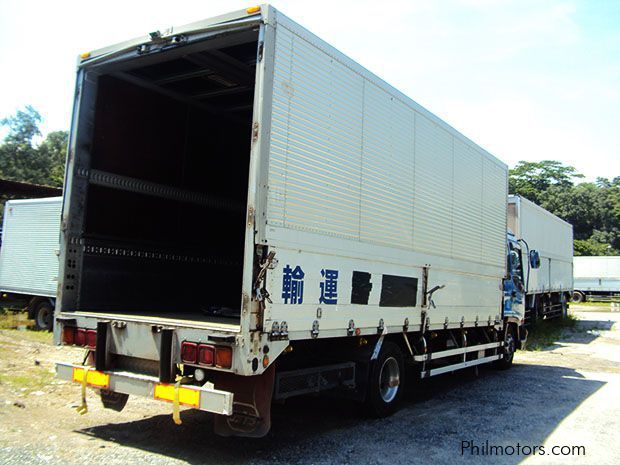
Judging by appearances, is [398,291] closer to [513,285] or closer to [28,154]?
[513,285]

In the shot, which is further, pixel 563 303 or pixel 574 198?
pixel 574 198

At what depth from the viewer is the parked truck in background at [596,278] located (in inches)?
1459

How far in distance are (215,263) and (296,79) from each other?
3452 millimetres

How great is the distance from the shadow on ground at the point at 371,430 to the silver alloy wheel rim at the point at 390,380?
0.85 ft

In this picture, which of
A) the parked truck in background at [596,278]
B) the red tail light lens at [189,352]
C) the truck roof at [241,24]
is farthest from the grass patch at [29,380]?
the parked truck in background at [596,278]

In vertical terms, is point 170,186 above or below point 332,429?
above

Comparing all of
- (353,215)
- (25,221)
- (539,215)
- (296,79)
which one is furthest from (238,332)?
(539,215)

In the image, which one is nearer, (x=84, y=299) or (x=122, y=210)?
(x=84, y=299)

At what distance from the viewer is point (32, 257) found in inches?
575

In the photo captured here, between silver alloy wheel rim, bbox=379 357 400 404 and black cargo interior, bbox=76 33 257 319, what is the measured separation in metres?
1.96

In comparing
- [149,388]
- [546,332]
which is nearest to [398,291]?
[149,388]

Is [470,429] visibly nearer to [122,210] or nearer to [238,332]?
[238,332]

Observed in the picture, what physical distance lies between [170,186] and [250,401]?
11.2 feet

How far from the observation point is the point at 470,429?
243 inches
